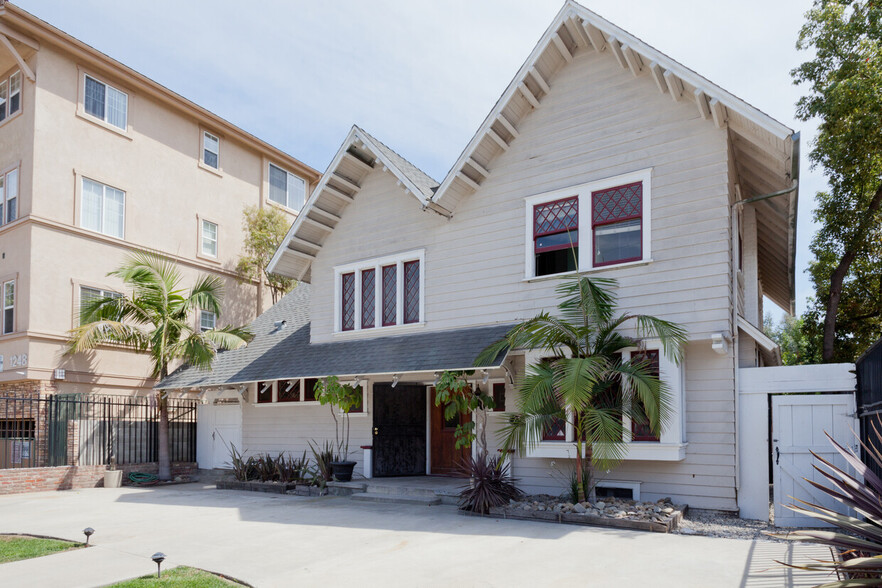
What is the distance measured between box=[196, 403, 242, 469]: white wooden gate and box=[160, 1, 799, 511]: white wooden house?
883 mm

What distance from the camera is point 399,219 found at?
14.9m

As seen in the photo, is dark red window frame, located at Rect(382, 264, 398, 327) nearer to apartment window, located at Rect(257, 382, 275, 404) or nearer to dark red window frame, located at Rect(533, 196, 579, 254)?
dark red window frame, located at Rect(533, 196, 579, 254)

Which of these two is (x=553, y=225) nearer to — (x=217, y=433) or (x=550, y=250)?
(x=550, y=250)

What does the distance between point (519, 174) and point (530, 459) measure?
5.43 metres

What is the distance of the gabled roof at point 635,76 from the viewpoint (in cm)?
1062

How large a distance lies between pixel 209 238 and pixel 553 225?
14439 mm

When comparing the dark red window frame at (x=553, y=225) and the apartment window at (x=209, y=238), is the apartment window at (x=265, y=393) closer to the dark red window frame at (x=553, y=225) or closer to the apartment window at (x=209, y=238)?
the apartment window at (x=209, y=238)

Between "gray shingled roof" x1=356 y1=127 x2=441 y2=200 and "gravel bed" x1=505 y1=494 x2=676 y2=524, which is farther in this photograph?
"gray shingled roof" x1=356 y1=127 x2=441 y2=200

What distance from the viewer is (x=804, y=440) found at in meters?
10.1

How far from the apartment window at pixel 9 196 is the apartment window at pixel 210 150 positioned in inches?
229

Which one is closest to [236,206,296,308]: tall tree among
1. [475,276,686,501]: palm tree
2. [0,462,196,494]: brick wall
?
[0,462,196,494]: brick wall

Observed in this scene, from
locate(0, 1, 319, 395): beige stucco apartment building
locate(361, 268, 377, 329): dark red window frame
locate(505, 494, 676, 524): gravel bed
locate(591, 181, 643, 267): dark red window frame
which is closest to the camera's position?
locate(505, 494, 676, 524): gravel bed

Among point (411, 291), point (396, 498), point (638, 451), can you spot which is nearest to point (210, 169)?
point (411, 291)

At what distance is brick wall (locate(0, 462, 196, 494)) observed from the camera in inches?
581
